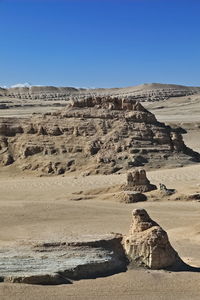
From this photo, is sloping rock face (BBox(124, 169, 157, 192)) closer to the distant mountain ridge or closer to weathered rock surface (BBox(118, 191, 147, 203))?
weathered rock surface (BBox(118, 191, 147, 203))

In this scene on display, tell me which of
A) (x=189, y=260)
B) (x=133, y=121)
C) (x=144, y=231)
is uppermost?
(x=133, y=121)

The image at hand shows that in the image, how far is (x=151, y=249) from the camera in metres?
9.48

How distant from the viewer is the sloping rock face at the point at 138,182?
19203 millimetres

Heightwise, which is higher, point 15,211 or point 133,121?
point 133,121

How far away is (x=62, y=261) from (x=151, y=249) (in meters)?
1.54

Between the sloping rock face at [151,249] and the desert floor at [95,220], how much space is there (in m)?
0.23

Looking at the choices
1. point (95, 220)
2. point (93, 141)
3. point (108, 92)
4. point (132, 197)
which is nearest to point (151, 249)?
point (95, 220)

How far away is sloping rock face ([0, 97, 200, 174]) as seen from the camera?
932 inches

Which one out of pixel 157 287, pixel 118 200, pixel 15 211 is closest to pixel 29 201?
pixel 15 211

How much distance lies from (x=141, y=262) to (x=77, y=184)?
469 inches

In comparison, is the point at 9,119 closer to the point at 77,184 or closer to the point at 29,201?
the point at 77,184

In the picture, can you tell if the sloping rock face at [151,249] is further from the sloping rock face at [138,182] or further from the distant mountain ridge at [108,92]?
the distant mountain ridge at [108,92]

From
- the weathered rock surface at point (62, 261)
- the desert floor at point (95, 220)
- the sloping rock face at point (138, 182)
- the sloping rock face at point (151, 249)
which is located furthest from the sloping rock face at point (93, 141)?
the weathered rock surface at point (62, 261)

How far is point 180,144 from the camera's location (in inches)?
989
